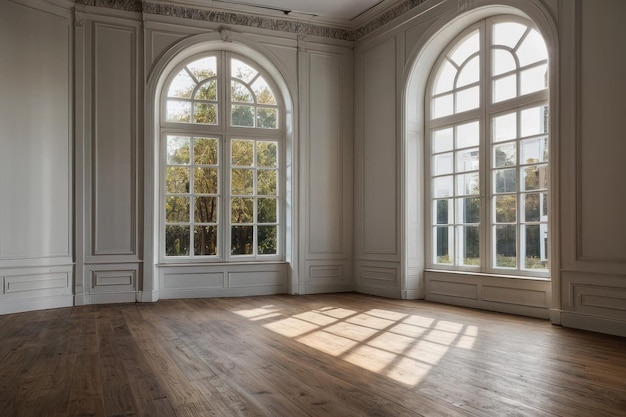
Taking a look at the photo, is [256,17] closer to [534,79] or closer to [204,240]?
[204,240]

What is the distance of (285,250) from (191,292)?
144 centimetres

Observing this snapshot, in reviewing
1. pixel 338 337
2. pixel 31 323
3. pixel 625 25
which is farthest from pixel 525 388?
pixel 31 323

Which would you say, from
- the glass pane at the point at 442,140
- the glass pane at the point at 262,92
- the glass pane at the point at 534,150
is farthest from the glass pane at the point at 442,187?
the glass pane at the point at 262,92

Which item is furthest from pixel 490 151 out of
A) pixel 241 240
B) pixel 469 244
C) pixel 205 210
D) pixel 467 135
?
pixel 205 210

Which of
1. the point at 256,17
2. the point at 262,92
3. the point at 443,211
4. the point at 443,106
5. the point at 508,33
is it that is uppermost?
the point at 256,17

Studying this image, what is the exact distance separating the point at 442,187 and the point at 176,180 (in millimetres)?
3477

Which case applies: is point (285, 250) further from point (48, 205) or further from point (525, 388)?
point (525, 388)

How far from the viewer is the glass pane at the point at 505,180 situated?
19.2 feet

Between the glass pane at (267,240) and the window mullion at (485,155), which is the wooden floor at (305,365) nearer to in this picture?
the window mullion at (485,155)

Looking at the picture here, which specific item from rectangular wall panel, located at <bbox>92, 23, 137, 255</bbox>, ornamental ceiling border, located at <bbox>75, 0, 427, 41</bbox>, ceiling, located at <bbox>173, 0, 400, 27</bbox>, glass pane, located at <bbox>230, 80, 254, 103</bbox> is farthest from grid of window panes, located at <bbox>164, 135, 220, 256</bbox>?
ceiling, located at <bbox>173, 0, 400, 27</bbox>

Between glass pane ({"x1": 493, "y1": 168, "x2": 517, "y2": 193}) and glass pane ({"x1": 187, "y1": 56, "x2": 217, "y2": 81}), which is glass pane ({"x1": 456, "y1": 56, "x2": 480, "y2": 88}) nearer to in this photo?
glass pane ({"x1": 493, "y1": 168, "x2": 517, "y2": 193})

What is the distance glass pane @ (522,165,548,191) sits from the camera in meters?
5.52

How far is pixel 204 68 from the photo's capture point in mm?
7469

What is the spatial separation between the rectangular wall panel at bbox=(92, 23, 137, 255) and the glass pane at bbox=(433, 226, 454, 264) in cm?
379
